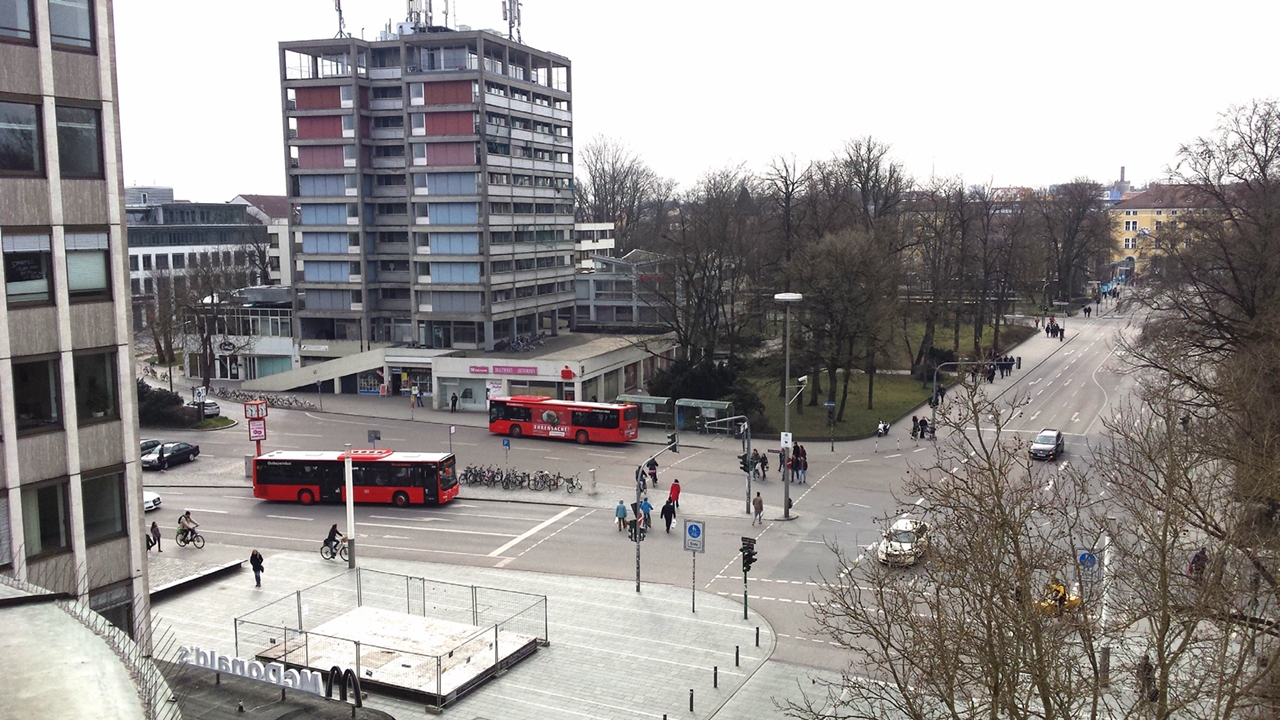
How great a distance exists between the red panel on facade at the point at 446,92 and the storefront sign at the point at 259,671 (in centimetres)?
4624

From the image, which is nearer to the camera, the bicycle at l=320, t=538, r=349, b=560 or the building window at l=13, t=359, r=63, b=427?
the building window at l=13, t=359, r=63, b=427

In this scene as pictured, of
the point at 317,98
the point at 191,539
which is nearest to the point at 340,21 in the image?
the point at 317,98

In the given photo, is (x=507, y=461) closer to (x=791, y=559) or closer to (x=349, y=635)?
(x=791, y=559)

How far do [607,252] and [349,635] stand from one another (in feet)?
293

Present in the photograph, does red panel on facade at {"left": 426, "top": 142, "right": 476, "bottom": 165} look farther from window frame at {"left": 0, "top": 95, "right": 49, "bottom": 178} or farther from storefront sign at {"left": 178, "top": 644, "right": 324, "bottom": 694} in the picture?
window frame at {"left": 0, "top": 95, "right": 49, "bottom": 178}

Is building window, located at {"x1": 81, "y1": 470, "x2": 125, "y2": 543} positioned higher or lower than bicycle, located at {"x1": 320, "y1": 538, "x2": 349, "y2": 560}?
higher

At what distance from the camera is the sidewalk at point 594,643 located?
2112 cm

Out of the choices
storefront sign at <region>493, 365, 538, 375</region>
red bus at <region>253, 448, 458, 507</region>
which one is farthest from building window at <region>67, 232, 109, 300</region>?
storefront sign at <region>493, 365, 538, 375</region>

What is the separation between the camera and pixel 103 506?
61.7 ft

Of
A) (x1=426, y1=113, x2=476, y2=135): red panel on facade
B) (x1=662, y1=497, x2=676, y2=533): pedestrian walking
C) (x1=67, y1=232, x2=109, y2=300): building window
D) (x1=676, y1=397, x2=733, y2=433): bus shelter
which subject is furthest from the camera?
(x1=426, y1=113, x2=476, y2=135): red panel on facade

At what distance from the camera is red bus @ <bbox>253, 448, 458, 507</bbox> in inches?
1521

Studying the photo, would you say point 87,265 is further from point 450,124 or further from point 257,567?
point 450,124

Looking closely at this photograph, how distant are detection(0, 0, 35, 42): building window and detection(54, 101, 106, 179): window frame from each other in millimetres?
1191

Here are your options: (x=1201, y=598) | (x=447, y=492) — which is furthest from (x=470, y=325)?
(x=1201, y=598)
